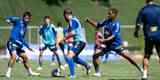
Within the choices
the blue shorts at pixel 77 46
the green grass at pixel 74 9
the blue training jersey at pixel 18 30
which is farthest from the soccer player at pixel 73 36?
the green grass at pixel 74 9

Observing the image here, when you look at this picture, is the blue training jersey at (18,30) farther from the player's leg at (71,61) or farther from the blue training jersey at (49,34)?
the blue training jersey at (49,34)

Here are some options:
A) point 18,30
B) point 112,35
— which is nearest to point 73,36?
point 112,35

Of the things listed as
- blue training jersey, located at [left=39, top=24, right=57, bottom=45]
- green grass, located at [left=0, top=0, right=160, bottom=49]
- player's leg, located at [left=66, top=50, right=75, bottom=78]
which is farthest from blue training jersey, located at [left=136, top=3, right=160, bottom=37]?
green grass, located at [left=0, top=0, right=160, bottom=49]

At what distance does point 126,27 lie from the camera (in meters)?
39.4

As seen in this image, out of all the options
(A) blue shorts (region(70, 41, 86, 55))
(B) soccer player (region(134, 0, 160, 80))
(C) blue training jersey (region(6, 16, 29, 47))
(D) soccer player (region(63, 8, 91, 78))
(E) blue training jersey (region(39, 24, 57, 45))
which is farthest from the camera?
(E) blue training jersey (region(39, 24, 57, 45))

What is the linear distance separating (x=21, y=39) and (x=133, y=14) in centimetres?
2506

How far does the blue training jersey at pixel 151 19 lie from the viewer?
1520 cm

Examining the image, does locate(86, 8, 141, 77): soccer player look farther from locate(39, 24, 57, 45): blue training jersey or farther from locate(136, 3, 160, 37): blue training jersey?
locate(39, 24, 57, 45): blue training jersey

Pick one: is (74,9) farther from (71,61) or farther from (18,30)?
(71,61)

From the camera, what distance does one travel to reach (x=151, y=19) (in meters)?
15.2

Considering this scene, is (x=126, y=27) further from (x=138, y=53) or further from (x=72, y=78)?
(x=72, y=78)

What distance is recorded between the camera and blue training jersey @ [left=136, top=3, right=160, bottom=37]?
49.9 feet

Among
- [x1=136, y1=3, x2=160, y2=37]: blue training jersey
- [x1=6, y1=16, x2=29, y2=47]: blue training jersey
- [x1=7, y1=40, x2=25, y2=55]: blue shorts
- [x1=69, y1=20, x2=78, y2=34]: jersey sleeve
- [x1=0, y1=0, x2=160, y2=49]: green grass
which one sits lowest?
[x1=0, y1=0, x2=160, y2=49]: green grass

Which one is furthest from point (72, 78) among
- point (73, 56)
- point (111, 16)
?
point (111, 16)
